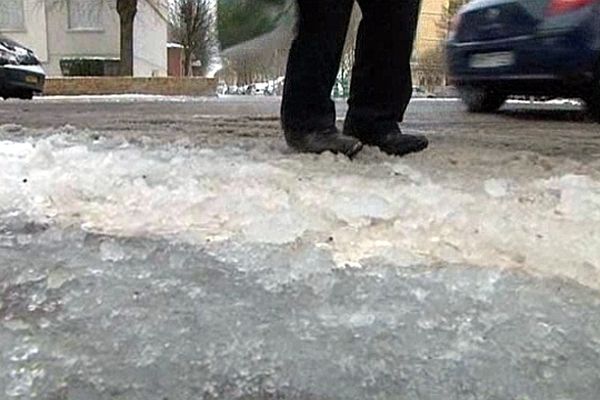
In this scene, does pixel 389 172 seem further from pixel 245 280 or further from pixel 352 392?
pixel 352 392

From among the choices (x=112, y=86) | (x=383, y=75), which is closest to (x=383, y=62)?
(x=383, y=75)

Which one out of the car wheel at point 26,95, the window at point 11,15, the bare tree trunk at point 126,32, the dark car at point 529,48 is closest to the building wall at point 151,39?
the window at point 11,15

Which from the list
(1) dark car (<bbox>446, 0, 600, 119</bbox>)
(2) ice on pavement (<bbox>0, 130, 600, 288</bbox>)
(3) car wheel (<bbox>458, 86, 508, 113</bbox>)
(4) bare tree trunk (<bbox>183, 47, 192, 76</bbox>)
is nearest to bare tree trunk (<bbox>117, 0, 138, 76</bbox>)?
(4) bare tree trunk (<bbox>183, 47, 192, 76</bbox>)

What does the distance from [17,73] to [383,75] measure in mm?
7664

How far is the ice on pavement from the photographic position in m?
1.29

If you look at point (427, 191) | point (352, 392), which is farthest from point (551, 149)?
point (352, 392)

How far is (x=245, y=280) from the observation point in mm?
1184

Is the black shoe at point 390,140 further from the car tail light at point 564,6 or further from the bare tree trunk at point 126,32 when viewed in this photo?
the bare tree trunk at point 126,32

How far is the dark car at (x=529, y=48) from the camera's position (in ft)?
14.1

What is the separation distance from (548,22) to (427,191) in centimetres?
312

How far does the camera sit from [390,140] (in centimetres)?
232

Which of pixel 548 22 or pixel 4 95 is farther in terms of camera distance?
pixel 4 95

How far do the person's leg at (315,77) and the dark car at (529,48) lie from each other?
8.55ft

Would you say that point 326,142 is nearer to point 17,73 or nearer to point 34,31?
point 17,73
